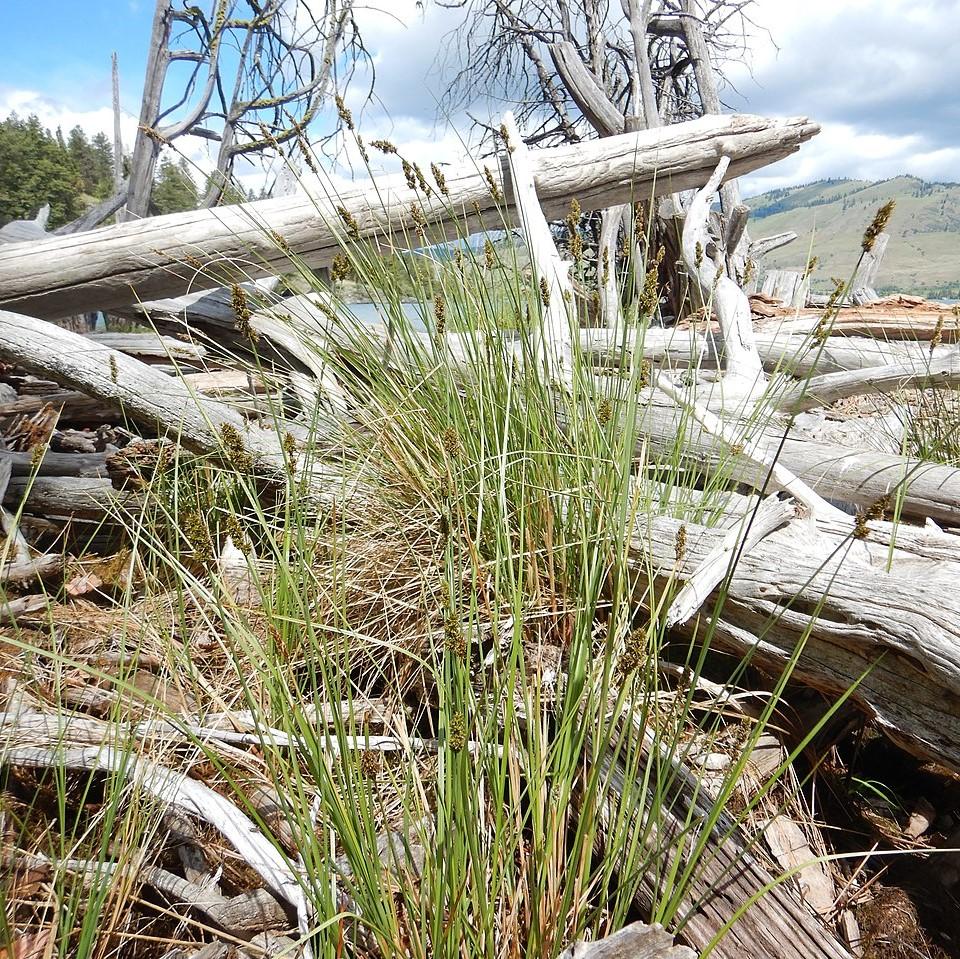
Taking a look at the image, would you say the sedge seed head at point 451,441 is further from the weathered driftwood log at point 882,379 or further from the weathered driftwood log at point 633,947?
the weathered driftwood log at point 882,379

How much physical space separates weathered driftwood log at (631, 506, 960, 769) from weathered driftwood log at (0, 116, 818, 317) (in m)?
2.04

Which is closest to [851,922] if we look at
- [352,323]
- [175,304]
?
[352,323]

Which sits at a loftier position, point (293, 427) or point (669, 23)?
point (669, 23)

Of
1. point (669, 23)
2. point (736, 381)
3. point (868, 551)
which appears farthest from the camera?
point (669, 23)

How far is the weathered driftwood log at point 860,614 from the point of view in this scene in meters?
1.37

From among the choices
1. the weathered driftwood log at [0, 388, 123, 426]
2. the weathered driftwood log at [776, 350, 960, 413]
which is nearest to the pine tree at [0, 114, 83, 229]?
the weathered driftwood log at [0, 388, 123, 426]

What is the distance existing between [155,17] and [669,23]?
218 inches

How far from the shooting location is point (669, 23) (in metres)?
7.66

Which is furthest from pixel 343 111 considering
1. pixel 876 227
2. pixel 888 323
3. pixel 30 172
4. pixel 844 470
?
pixel 30 172

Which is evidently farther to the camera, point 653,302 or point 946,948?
point 653,302

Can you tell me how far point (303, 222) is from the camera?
3393 mm

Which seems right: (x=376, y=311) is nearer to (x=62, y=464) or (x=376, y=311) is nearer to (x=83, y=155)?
(x=62, y=464)

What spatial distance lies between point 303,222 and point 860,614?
120 inches

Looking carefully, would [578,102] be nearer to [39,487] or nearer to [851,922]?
[39,487]
